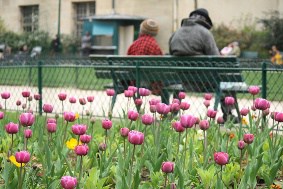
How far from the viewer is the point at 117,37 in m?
31.5

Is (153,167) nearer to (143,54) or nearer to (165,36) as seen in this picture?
(143,54)

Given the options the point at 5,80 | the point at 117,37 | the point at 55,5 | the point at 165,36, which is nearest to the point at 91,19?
the point at 117,37

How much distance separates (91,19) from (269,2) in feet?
27.8

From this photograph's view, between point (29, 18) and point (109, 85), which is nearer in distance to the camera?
point (109, 85)

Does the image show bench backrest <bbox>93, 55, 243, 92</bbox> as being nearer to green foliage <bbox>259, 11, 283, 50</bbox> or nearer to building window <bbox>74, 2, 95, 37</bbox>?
green foliage <bbox>259, 11, 283, 50</bbox>

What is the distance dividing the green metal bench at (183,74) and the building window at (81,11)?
2849cm

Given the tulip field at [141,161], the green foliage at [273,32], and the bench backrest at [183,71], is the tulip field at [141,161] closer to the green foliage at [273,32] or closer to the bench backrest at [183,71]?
the bench backrest at [183,71]

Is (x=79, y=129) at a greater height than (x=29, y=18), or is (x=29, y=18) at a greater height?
(x=79, y=129)

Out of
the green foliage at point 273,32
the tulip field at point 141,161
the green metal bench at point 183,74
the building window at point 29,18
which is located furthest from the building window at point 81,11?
the tulip field at point 141,161

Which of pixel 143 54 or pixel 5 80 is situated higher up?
pixel 143 54

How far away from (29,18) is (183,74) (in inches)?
1268

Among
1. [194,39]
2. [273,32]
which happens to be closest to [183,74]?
[194,39]

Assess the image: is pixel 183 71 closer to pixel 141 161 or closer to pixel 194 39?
pixel 194 39

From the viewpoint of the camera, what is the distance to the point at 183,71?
27.2 ft
